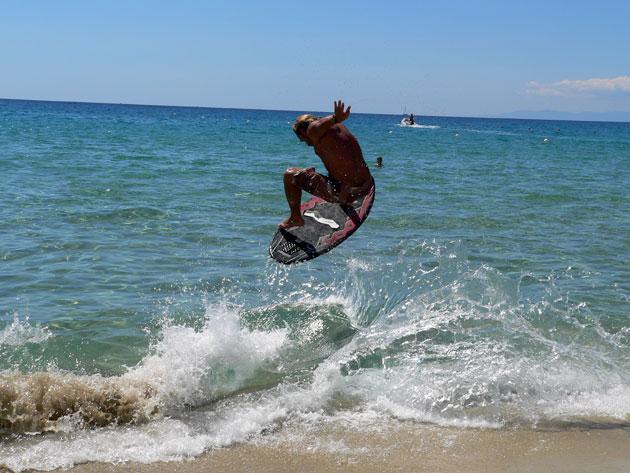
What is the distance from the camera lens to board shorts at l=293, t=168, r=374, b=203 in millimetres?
7469

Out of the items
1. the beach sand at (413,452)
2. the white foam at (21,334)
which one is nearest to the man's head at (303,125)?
the beach sand at (413,452)

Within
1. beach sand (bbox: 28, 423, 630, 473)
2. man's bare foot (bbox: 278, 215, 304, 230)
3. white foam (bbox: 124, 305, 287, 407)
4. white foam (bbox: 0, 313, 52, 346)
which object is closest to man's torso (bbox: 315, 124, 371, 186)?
man's bare foot (bbox: 278, 215, 304, 230)

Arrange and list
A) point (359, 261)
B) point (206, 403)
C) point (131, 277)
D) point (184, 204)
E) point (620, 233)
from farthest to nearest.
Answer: point (184, 204)
point (620, 233)
point (359, 261)
point (131, 277)
point (206, 403)

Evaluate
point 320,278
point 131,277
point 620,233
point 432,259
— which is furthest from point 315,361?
point 620,233

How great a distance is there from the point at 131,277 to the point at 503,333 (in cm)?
451

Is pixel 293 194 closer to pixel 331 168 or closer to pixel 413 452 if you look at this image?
pixel 331 168

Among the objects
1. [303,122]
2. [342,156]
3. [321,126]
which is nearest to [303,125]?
[303,122]

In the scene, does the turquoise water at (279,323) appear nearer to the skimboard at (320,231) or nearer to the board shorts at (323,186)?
the skimboard at (320,231)

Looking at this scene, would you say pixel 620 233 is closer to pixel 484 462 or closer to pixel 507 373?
pixel 507 373

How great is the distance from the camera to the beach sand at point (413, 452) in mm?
5074

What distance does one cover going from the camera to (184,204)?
1541cm

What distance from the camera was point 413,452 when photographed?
209 inches

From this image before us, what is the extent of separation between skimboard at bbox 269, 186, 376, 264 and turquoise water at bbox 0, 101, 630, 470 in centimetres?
86

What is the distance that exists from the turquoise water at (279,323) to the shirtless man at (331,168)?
1.39 metres
